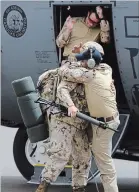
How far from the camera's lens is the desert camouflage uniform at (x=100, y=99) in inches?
296

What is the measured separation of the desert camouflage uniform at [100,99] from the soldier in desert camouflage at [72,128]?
13 centimetres

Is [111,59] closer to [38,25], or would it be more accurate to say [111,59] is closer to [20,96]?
[38,25]

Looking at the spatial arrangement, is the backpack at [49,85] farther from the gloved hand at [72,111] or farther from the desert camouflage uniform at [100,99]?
the gloved hand at [72,111]

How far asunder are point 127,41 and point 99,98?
3.04ft

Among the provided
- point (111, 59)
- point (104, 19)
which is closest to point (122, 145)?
point (111, 59)

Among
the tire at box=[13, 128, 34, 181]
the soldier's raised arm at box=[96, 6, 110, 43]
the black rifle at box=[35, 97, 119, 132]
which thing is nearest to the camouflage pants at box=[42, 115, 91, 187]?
the black rifle at box=[35, 97, 119, 132]

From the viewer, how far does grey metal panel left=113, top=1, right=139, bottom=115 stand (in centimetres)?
810

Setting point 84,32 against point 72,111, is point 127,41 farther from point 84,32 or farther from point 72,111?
point 72,111

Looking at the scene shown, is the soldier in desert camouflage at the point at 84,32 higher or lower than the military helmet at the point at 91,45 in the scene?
higher

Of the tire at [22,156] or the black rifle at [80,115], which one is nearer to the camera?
the black rifle at [80,115]

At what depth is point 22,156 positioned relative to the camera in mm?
9797

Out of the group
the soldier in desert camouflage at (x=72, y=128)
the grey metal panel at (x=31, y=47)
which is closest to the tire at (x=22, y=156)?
the grey metal panel at (x=31, y=47)

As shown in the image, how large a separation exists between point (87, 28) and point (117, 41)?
354 millimetres

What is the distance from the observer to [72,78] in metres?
7.55
